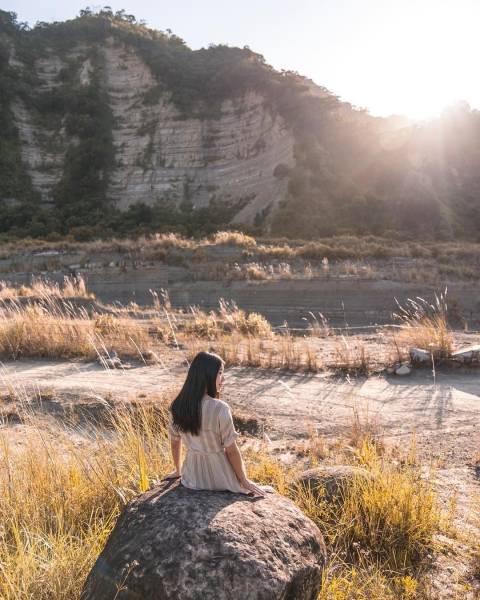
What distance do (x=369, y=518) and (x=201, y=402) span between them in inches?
61.6

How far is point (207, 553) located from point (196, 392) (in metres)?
0.88

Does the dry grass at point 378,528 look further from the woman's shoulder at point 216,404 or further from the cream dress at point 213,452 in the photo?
the woman's shoulder at point 216,404

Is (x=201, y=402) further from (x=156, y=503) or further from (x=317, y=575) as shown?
(x=317, y=575)

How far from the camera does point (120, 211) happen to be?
4294 cm

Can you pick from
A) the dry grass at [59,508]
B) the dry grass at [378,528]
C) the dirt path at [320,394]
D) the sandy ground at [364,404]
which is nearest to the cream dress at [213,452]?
the dry grass at [59,508]

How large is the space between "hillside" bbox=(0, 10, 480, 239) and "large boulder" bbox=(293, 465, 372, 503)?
29394 mm

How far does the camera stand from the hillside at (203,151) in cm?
3556

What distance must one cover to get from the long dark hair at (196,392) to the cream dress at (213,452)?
0.04 meters

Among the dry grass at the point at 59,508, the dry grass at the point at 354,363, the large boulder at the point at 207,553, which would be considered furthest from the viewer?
the dry grass at the point at 354,363

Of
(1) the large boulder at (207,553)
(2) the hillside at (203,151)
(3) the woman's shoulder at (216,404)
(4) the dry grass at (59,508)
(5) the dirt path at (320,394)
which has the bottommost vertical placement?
(5) the dirt path at (320,394)

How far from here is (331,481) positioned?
3.90m

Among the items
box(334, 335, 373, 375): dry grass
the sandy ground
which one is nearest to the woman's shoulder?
the sandy ground

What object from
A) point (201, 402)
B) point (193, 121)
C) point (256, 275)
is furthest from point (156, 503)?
point (193, 121)

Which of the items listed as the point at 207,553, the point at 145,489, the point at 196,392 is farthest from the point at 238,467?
the point at 145,489
